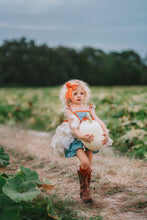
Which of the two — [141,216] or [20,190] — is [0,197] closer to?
[20,190]

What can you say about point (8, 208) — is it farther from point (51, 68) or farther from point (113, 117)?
point (51, 68)

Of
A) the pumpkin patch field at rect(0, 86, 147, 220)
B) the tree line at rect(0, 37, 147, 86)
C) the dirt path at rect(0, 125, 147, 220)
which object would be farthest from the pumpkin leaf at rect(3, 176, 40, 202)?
the tree line at rect(0, 37, 147, 86)

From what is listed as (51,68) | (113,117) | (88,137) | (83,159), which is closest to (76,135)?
(88,137)

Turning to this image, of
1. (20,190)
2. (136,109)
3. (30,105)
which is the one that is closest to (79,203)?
(20,190)

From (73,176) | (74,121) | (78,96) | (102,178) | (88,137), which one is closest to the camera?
(88,137)

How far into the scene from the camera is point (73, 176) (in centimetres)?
304

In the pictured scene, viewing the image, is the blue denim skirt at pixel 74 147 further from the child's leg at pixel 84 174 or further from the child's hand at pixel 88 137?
the child's hand at pixel 88 137

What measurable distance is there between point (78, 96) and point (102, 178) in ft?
3.25

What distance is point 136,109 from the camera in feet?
15.6

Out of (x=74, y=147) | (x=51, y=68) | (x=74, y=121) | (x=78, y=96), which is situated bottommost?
(x=74, y=147)

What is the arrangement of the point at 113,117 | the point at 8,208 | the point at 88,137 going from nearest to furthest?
the point at 8,208 → the point at 88,137 → the point at 113,117

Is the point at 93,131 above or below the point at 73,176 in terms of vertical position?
above

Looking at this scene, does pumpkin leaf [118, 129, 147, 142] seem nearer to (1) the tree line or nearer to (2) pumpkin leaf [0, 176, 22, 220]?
(2) pumpkin leaf [0, 176, 22, 220]

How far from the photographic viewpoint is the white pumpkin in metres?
2.20
